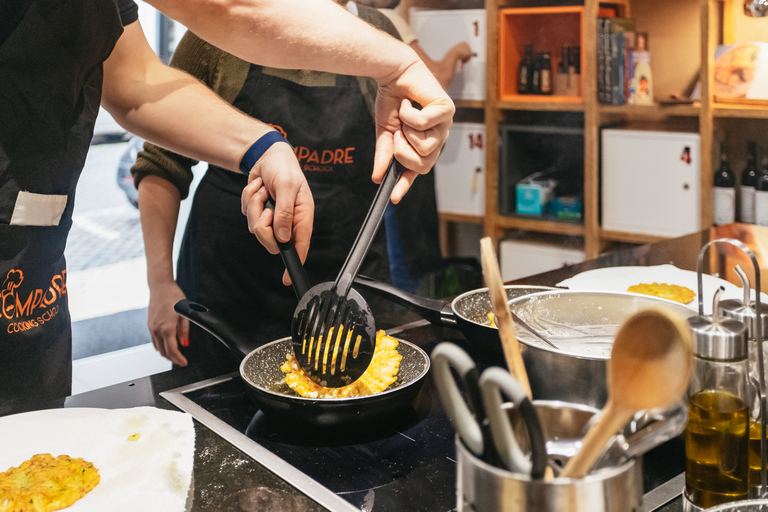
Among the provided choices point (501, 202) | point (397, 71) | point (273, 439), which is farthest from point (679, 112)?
point (273, 439)

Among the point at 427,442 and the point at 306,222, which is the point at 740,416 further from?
the point at 306,222

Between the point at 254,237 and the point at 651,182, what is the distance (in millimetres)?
1776

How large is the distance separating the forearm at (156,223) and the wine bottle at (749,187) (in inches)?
82.2

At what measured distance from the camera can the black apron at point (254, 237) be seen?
1.84 m

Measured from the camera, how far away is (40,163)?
109 centimetres

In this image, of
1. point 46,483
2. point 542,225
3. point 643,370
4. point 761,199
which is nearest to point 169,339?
point 46,483

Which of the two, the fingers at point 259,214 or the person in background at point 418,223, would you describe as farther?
the person in background at point 418,223

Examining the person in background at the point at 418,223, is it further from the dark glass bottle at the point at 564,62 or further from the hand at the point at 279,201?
the hand at the point at 279,201

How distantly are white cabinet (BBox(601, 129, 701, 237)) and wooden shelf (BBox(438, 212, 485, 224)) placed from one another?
23.6 inches

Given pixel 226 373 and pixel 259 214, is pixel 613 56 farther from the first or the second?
pixel 226 373

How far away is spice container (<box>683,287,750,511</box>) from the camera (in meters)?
0.59

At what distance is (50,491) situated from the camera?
691 millimetres

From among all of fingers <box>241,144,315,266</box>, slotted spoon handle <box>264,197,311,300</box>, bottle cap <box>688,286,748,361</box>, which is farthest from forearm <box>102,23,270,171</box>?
bottle cap <box>688,286,748,361</box>

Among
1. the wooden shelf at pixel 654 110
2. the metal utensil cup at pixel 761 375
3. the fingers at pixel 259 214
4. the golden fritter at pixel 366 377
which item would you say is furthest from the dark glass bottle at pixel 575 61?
the metal utensil cup at pixel 761 375
